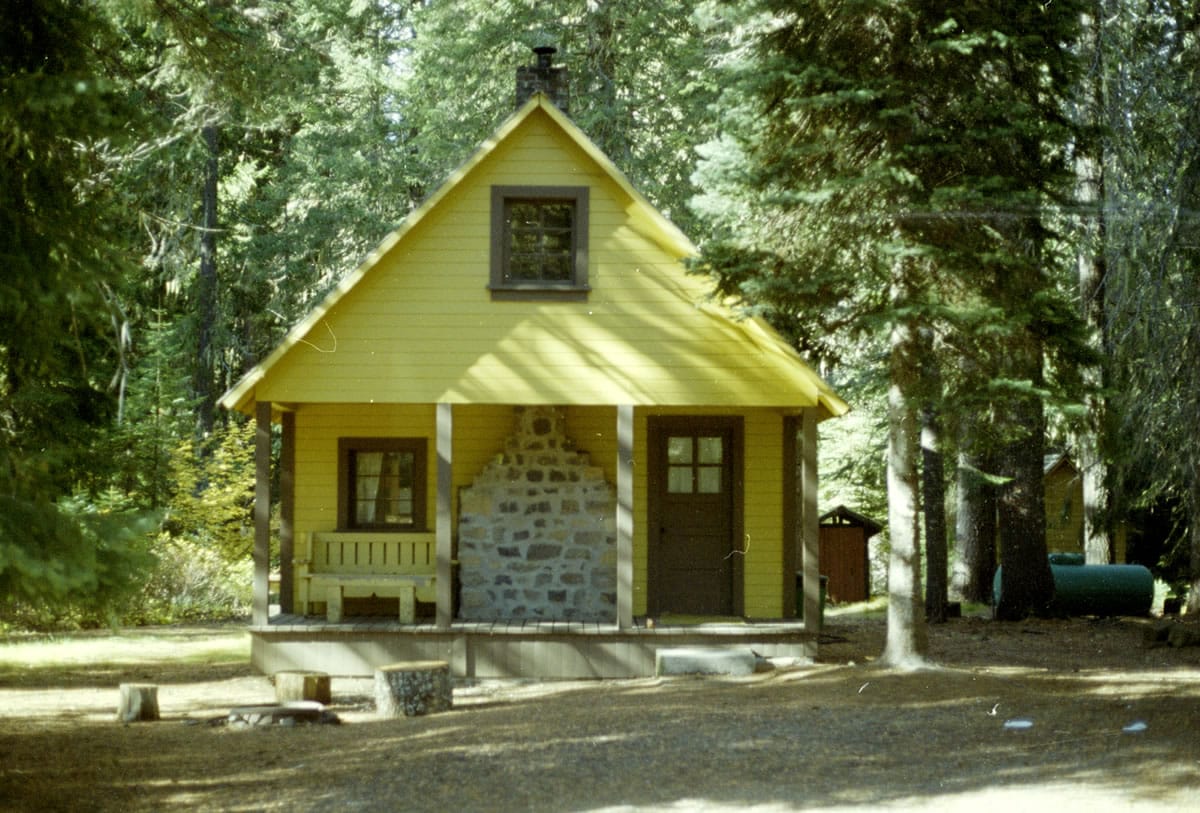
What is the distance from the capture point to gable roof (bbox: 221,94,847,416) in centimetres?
1387

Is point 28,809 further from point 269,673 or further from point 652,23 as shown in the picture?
point 652,23

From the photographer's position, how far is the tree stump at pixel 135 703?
11258 mm

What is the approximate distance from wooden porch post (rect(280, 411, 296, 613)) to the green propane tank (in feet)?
31.8

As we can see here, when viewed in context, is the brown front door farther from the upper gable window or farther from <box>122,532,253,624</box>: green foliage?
<box>122,532,253,624</box>: green foliage

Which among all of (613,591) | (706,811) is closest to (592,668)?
(613,591)

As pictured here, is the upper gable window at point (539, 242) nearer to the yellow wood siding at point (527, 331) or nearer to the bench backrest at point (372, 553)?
the yellow wood siding at point (527, 331)

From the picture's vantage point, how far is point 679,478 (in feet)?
51.0

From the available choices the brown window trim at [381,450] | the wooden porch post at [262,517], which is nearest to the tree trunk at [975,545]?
the brown window trim at [381,450]

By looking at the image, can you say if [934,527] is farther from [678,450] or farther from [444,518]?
[444,518]

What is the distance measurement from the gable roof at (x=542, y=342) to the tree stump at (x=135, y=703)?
11.6 ft

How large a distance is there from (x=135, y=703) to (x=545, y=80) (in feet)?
25.1

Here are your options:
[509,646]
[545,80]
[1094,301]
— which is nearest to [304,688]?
[509,646]

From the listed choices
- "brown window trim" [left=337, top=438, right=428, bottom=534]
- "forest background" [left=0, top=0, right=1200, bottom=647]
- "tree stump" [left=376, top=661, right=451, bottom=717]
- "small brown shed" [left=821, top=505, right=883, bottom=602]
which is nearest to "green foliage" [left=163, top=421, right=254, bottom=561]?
"forest background" [left=0, top=0, right=1200, bottom=647]

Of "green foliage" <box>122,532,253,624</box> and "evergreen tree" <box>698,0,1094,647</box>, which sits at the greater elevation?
"evergreen tree" <box>698,0,1094,647</box>
